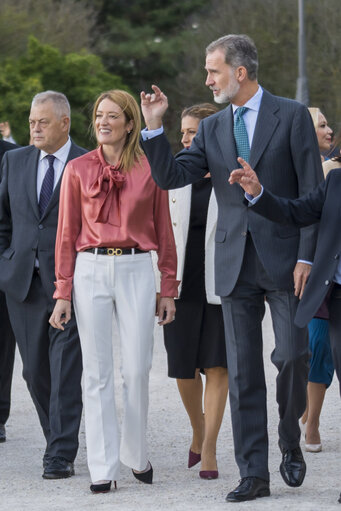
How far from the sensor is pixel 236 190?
6000 mm

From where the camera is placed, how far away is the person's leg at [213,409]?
656 centimetres

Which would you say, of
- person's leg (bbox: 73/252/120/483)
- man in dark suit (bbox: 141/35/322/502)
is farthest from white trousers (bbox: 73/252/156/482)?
man in dark suit (bbox: 141/35/322/502)

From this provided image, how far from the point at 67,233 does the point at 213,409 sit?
49.6 inches

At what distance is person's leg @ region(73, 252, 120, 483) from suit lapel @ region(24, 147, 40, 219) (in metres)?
0.87

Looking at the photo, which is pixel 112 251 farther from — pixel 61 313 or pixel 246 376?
pixel 246 376

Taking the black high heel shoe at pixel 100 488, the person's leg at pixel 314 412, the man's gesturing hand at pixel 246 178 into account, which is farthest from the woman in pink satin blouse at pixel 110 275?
the person's leg at pixel 314 412

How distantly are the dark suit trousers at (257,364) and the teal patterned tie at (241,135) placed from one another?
1.43 feet

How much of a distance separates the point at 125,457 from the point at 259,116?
1.86m

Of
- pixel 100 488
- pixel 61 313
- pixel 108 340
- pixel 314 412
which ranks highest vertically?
pixel 61 313

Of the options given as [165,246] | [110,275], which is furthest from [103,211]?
[165,246]

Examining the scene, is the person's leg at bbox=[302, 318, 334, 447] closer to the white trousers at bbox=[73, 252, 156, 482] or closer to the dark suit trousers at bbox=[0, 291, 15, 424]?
the white trousers at bbox=[73, 252, 156, 482]

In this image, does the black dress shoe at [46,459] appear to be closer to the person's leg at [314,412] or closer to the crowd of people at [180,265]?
the crowd of people at [180,265]

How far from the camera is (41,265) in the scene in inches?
275

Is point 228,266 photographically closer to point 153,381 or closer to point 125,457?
point 125,457
